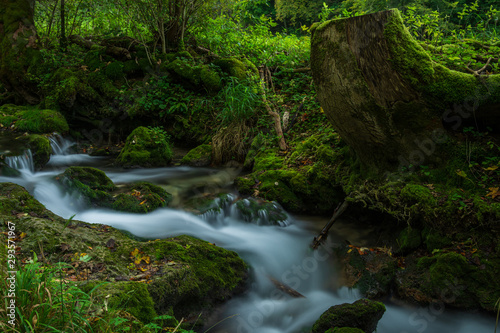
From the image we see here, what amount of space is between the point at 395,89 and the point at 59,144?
776 cm

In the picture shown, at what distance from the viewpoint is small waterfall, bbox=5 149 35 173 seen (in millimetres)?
6336

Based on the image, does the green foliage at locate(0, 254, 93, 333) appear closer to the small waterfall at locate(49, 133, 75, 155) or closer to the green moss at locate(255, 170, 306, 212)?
the green moss at locate(255, 170, 306, 212)

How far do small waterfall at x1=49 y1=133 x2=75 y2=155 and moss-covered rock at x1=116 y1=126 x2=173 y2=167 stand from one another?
1.53 m

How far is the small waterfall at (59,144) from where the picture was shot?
8.27 meters

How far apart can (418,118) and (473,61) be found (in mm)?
1141

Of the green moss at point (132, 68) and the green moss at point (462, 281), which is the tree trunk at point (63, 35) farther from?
the green moss at point (462, 281)

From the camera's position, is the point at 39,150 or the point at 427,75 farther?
the point at 39,150

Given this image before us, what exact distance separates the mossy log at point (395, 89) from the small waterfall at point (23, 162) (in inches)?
220

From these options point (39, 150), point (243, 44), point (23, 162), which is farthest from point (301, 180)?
point (243, 44)

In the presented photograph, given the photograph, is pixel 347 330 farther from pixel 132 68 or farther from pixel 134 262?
pixel 132 68

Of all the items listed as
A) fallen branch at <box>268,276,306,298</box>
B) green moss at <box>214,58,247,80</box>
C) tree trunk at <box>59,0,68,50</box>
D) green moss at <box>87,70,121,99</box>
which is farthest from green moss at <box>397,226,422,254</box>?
tree trunk at <box>59,0,68,50</box>

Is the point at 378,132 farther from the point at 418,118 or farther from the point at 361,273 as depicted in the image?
the point at 361,273

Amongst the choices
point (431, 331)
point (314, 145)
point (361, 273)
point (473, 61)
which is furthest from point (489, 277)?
point (314, 145)

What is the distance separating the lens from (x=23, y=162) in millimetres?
6555
